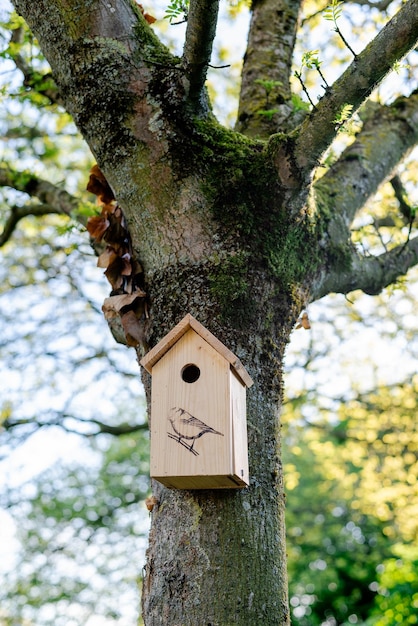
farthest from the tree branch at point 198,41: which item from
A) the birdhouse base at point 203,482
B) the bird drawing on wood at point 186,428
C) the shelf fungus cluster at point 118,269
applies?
the birdhouse base at point 203,482

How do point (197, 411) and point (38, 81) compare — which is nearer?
point (197, 411)

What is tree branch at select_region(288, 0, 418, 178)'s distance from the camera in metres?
1.93

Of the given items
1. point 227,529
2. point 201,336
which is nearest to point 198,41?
point 201,336

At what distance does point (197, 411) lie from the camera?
190 cm

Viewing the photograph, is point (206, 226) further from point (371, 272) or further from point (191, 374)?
point (371, 272)

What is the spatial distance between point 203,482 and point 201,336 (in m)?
0.45

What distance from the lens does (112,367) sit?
7.70 metres

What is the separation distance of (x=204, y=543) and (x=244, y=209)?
1174 mm

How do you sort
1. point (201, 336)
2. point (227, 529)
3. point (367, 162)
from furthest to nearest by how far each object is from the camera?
1. point (367, 162)
2. point (201, 336)
3. point (227, 529)

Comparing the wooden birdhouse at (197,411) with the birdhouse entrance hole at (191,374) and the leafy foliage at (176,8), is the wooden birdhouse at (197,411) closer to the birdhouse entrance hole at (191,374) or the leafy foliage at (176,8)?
the birdhouse entrance hole at (191,374)

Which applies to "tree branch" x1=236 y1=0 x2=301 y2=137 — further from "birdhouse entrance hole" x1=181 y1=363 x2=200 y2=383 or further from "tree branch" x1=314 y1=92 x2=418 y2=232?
"birdhouse entrance hole" x1=181 y1=363 x2=200 y2=383

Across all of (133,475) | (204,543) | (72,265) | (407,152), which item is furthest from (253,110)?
(133,475)

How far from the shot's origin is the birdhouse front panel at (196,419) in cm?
180

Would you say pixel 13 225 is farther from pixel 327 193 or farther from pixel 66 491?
pixel 66 491
